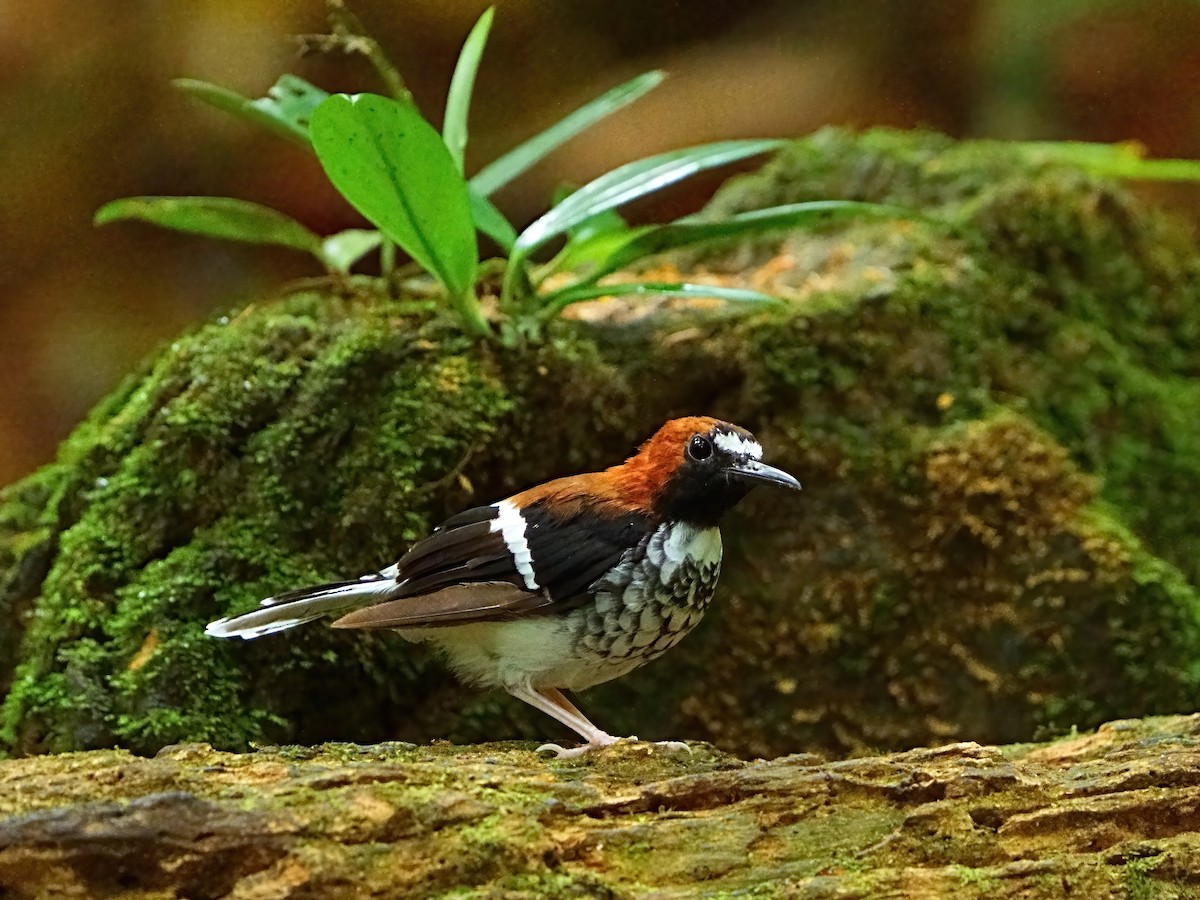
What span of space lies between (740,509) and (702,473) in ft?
2.58

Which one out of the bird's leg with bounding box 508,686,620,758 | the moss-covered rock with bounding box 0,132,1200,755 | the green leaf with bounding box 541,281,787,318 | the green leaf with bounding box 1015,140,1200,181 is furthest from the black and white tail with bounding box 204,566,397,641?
the green leaf with bounding box 1015,140,1200,181

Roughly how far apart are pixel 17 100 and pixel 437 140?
9.01 feet

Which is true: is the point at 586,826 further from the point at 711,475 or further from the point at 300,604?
the point at 300,604

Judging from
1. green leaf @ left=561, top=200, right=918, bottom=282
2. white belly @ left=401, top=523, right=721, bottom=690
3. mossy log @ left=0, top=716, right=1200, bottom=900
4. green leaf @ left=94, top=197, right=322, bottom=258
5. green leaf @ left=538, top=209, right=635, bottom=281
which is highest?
green leaf @ left=94, top=197, right=322, bottom=258

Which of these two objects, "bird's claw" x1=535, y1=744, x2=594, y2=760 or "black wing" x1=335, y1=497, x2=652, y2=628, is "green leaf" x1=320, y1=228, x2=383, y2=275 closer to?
"black wing" x1=335, y1=497, x2=652, y2=628

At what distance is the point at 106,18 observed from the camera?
156 inches

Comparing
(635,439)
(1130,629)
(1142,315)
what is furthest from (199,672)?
(1142,315)

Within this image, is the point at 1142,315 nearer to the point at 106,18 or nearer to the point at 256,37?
the point at 256,37

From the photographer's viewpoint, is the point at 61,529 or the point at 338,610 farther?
the point at 61,529

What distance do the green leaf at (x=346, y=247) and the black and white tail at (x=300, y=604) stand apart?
115cm

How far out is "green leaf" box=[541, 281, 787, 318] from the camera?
2.57m

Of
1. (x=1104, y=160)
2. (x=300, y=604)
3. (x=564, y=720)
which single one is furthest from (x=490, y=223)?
(x=1104, y=160)

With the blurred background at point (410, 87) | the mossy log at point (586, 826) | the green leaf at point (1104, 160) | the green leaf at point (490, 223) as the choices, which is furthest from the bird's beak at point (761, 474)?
the green leaf at point (1104, 160)

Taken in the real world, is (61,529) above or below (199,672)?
above
